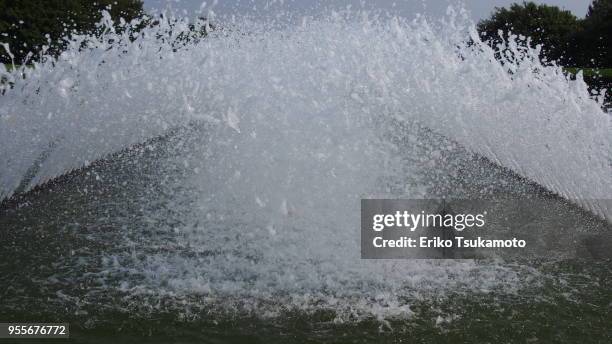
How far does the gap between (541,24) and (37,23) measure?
35.3m

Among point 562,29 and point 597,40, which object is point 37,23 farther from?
point 562,29

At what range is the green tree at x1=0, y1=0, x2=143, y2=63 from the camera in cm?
3603

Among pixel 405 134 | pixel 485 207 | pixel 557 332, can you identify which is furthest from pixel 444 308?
pixel 405 134

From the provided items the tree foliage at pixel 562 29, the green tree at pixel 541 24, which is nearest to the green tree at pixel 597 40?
the tree foliage at pixel 562 29

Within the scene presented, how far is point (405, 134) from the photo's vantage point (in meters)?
13.6

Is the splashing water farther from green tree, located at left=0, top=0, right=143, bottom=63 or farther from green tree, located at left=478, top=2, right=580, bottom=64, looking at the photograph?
green tree, located at left=478, top=2, right=580, bottom=64

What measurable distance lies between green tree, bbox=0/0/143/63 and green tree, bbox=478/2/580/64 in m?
28.6

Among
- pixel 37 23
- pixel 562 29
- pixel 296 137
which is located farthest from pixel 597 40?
pixel 296 137

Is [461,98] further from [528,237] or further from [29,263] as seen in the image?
[29,263]

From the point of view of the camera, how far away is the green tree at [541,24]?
47.5 m

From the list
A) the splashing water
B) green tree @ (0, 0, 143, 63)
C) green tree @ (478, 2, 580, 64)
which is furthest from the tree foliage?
the splashing water

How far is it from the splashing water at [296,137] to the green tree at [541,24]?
37202 millimetres

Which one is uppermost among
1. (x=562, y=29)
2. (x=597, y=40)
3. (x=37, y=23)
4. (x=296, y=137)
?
(x=562, y=29)

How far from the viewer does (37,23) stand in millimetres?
36906
